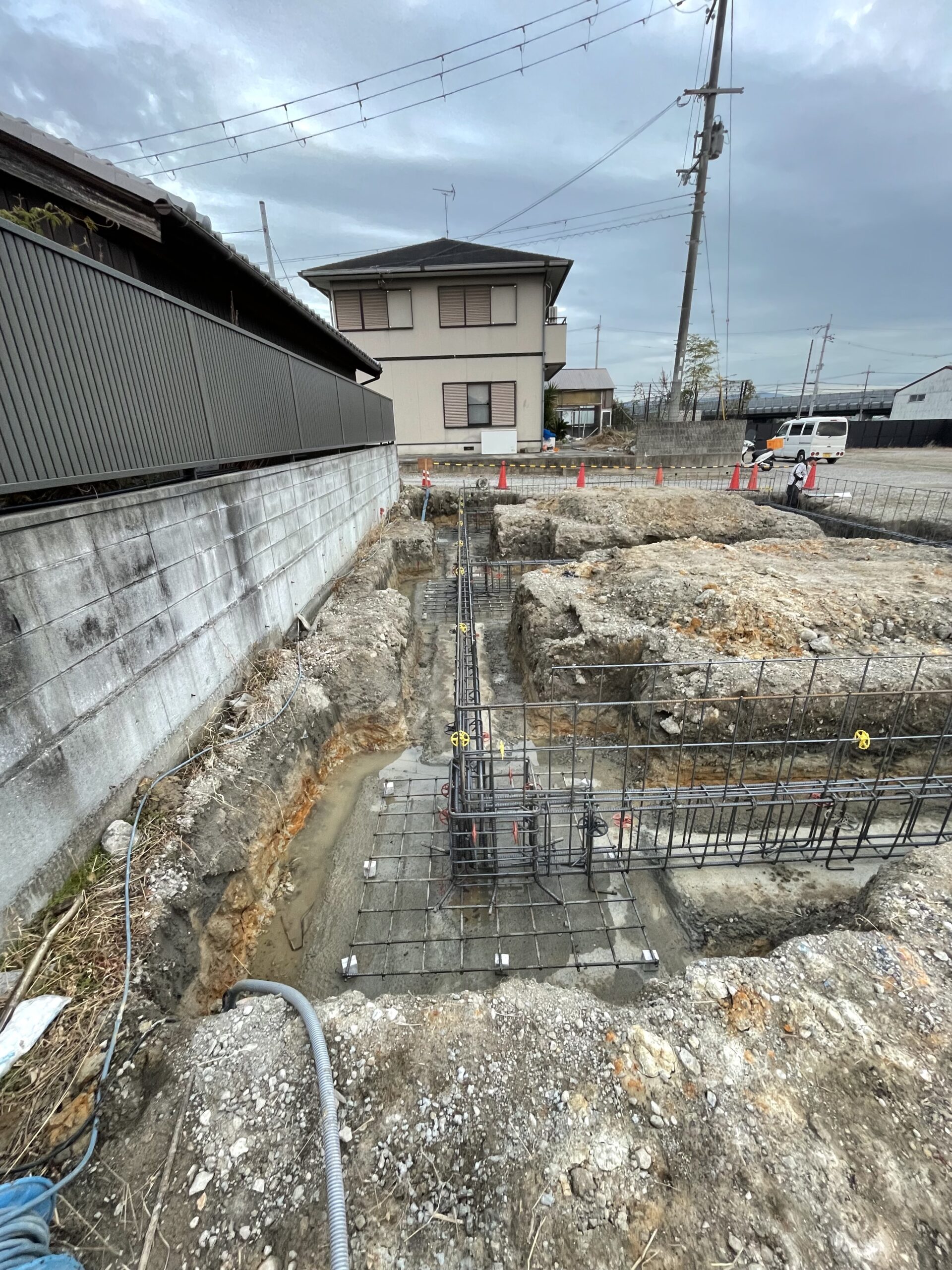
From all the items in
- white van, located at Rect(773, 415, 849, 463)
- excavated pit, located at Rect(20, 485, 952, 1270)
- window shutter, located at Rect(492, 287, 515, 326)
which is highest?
window shutter, located at Rect(492, 287, 515, 326)

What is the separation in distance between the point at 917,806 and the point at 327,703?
223 inches

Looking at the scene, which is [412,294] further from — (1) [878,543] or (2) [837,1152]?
(2) [837,1152]

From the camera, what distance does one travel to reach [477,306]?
70.7 feet

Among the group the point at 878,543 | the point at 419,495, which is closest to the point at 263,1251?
the point at 878,543

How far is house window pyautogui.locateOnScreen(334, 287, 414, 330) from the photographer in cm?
2175

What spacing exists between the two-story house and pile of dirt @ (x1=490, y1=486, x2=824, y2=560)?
1016 cm

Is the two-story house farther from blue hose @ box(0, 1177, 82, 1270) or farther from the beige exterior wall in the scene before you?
blue hose @ box(0, 1177, 82, 1270)

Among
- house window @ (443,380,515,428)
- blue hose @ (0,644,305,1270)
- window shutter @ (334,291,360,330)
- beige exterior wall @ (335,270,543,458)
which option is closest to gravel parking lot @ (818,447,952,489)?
beige exterior wall @ (335,270,543,458)

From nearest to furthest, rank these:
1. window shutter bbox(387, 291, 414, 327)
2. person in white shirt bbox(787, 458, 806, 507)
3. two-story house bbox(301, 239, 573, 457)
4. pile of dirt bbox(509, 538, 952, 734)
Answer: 1. pile of dirt bbox(509, 538, 952, 734)
2. person in white shirt bbox(787, 458, 806, 507)
3. two-story house bbox(301, 239, 573, 457)
4. window shutter bbox(387, 291, 414, 327)

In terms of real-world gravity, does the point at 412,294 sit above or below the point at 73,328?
above

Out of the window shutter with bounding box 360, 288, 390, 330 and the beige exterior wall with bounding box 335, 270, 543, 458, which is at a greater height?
the window shutter with bounding box 360, 288, 390, 330

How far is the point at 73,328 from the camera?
122 inches

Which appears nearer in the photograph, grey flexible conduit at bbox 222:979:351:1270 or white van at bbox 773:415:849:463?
grey flexible conduit at bbox 222:979:351:1270

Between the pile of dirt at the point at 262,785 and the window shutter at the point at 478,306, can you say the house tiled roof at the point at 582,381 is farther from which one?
the pile of dirt at the point at 262,785
